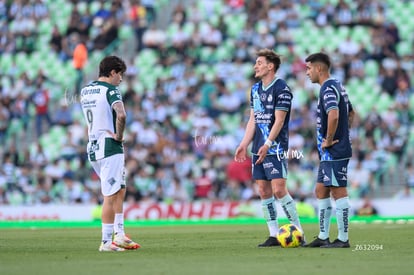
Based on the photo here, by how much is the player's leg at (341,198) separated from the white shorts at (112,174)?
9.13ft

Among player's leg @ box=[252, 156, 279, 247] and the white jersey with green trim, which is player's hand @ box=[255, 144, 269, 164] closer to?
player's leg @ box=[252, 156, 279, 247]

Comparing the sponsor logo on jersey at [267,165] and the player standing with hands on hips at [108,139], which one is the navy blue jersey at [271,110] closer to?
the sponsor logo on jersey at [267,165]

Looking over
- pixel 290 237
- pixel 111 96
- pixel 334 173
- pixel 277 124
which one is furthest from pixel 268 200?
pixel 111 96

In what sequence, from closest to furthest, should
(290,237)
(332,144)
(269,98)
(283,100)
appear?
(332,144) < (290,237) < (283,100) < (269,98)

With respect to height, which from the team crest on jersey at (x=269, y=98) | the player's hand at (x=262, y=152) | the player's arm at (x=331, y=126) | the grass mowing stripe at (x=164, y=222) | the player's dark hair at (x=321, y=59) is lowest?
the grass mowing stripe at (x=164, y=222)

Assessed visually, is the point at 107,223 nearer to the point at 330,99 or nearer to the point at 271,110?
the point at 271,110

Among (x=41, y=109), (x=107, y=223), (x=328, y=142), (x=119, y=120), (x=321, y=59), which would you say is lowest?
(x=107, y=223)

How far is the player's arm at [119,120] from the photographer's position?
42.2ft

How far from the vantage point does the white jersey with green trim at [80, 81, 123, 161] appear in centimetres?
1305

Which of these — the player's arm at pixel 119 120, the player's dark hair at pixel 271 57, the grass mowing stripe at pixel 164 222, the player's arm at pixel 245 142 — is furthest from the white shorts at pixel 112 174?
the grass mowing stripe at pixel 164 222

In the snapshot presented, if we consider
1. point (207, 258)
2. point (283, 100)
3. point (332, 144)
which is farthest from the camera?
point (283, 100)

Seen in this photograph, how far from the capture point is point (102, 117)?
13.1 meters

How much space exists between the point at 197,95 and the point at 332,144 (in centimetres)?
1838

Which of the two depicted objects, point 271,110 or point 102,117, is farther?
point 271,110
